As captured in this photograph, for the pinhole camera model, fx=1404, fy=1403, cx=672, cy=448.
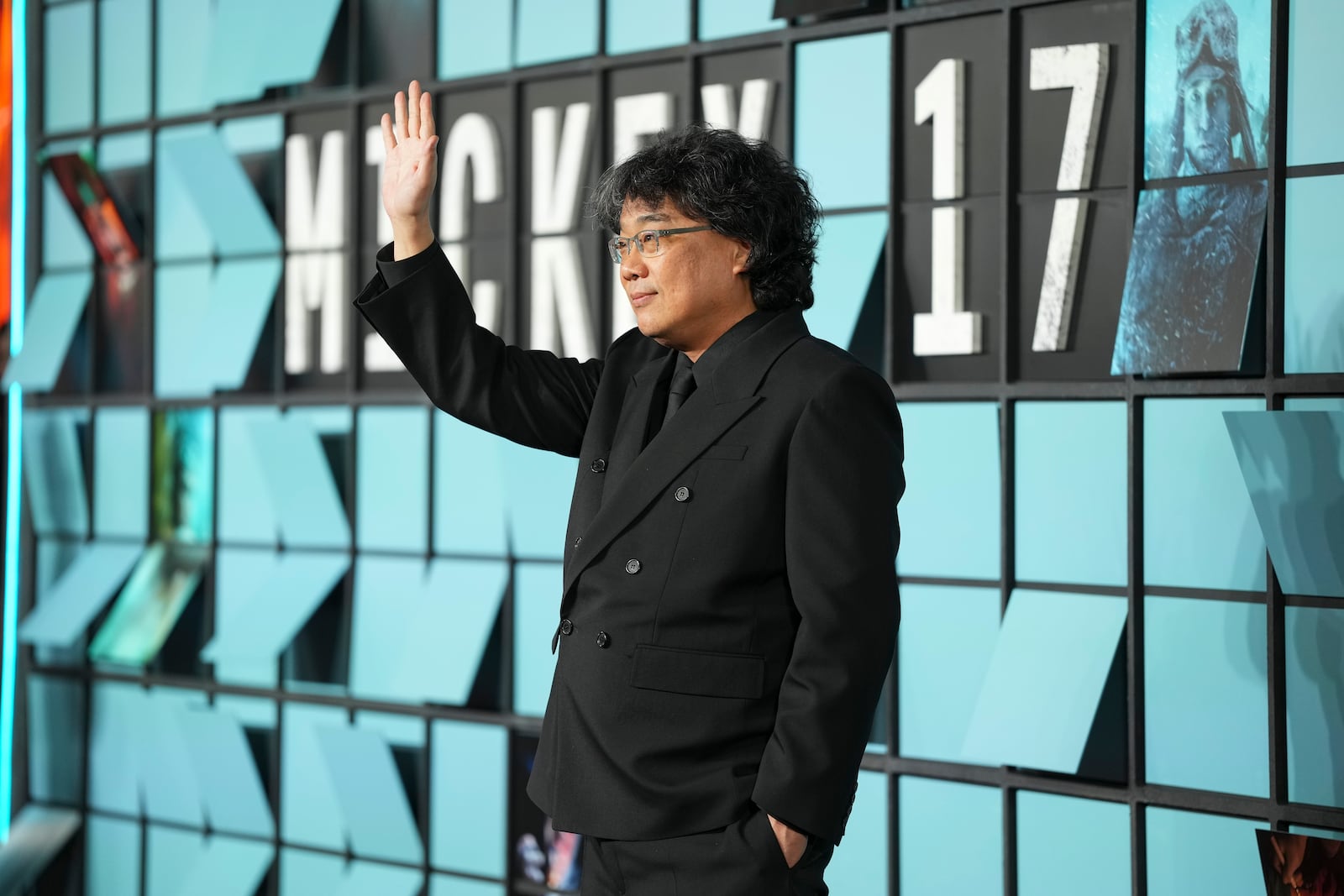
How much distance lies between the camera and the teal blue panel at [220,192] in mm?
3719

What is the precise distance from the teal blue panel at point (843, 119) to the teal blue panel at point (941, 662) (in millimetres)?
813

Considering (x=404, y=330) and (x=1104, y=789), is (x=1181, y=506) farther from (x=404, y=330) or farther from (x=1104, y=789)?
(x=404, y=330)

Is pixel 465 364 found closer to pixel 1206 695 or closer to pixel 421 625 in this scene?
pixel 1206 695

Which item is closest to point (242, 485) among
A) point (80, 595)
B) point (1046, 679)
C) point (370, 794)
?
point (80, 595)

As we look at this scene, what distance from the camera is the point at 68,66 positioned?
4113 mm

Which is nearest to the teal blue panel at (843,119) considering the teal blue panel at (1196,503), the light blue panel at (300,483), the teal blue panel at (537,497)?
the teal blue panel at (1196,503)

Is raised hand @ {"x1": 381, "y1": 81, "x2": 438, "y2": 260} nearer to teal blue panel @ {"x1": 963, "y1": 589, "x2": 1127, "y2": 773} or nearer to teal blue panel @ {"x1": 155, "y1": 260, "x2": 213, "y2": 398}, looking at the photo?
teal blue panel @ {"x1": 963, "y1": 589, "x2": 1127, "y2": 773}

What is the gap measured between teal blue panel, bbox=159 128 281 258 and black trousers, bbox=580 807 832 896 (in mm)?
2466

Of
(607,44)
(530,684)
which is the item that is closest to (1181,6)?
(607,44)

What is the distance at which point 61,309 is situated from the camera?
406 centimetres

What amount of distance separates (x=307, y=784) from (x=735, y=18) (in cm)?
217

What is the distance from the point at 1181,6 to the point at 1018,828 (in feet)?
5.06

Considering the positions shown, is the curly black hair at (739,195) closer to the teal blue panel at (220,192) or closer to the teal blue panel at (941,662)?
the teal blue panel at (941,662)

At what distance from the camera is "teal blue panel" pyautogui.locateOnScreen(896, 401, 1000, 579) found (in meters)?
2.70
